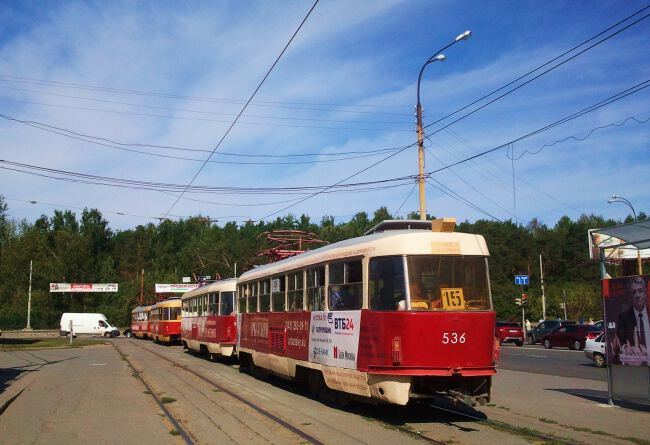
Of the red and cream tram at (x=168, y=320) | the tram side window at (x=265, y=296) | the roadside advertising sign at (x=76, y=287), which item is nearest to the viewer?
the tram side window at (x=265, y=296)

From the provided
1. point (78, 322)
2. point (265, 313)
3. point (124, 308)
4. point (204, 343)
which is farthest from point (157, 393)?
point (124, 308)

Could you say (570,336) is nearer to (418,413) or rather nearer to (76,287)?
(418,413)

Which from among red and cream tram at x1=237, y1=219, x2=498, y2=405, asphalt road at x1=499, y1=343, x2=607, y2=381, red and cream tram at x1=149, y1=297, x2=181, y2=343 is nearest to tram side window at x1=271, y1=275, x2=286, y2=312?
red and cream tram at x1=237, y1=219, x2=498, y2=405

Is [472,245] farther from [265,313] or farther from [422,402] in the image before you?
[265,313]

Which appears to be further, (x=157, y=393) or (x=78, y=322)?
(x=78, y=322)

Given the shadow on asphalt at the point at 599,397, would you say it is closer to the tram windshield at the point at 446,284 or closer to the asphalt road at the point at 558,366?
the asphalt road at the point at 558,366

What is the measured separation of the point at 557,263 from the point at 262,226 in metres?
44.9

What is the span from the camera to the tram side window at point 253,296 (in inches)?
669

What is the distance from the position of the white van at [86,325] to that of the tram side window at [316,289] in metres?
51.6

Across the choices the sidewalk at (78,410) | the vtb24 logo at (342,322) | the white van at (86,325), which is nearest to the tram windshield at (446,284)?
the vtb24 logo at (342,322)

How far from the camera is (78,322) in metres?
59.0

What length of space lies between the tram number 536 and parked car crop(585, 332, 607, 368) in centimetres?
1329

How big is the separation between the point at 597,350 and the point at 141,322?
3994cm

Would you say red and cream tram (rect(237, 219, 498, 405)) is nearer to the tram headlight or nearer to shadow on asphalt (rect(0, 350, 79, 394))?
the tram headlight
